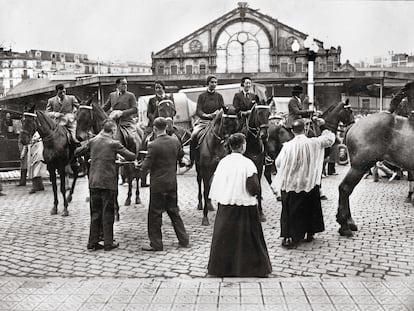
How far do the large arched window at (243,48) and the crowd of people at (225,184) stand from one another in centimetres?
3972

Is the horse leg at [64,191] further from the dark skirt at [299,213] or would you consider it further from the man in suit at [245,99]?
the dark skirt at [299,213]

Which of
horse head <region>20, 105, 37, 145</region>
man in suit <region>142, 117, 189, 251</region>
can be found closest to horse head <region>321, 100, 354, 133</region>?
man in suit <region>142, 117, 189, 251</region>

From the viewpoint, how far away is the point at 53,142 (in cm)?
1091

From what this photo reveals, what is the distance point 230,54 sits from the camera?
5069 cm

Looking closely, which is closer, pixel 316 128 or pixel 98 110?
pixel 98 110

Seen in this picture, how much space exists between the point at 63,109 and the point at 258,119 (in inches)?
203

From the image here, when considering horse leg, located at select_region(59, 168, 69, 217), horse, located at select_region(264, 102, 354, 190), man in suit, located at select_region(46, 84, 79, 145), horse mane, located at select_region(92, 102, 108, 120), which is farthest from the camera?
horse, located at select_region(264, 102, 354, 190)

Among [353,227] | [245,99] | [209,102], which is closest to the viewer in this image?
[353,227]

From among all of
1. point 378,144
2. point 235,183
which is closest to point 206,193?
point 378,144

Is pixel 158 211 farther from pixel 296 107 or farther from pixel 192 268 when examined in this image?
pixel 296 107

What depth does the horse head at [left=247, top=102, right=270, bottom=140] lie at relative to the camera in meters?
9.30

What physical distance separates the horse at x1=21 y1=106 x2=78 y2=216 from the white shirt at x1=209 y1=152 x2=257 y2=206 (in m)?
5.45

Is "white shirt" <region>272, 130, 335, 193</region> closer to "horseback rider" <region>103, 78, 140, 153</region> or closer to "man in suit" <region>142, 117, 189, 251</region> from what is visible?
"man in suit" <region>142, 117, 189, 251</region>

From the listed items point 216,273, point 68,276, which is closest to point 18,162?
point 68,276
